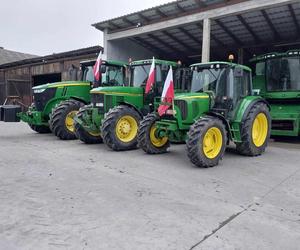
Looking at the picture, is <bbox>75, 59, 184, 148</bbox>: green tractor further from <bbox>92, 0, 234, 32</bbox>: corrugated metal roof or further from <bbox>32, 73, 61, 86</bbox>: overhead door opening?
<bbox>32, 73, 61, 86</bbox>: overhead door opening

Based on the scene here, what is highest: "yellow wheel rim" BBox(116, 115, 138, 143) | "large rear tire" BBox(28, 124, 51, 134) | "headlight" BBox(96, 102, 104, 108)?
"headlight" BBox(96, 102, 104, 108)

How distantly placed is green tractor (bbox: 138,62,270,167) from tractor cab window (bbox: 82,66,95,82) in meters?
3.73

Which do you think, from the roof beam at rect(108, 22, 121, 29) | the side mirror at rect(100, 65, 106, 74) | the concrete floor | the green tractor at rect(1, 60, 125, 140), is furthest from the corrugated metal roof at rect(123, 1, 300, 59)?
the concrete floor

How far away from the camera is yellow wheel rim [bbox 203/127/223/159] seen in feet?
20.8

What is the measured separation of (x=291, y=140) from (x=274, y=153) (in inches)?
113

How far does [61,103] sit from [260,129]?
18.0 ft

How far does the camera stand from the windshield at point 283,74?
9789 millimetres

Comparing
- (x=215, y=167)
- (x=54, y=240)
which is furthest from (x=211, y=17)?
(x=54, y=240)

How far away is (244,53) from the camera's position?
1875cm

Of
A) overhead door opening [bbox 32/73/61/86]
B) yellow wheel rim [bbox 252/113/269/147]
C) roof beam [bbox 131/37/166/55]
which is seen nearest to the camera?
yellow wheel rim [bbox 252/113/269/147]

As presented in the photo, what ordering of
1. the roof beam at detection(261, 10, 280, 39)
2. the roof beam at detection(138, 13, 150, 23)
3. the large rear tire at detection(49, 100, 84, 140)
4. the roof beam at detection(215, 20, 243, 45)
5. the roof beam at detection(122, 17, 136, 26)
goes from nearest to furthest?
the large rear tire at detection(49, 100, 84, 140), the roof beam at detection(261, 10, 280, 39), the roof beam at detection(138, 13, 150, 23), the roof beam at detection(215, 20, 243, 45), the roof beam at detection(122, 17, 136, 26)

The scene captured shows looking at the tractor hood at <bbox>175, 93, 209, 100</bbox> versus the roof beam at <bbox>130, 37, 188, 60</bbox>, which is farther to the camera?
the roof beam at <bbox>130, 37, 188, 60</bbox>

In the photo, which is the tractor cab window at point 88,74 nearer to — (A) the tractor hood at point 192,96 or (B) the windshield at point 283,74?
(A) the tractor hood at point 192,96

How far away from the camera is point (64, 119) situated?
369 inches
